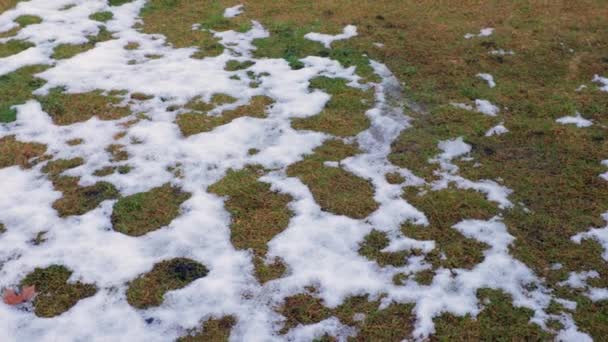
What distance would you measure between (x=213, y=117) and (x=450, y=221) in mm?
5001

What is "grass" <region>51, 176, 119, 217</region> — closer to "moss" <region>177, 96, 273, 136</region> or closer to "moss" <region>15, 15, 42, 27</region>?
"moss" <region>177, 96, 273, 136</region>

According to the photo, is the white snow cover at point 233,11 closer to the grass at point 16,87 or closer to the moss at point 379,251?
the grass at point 16,87

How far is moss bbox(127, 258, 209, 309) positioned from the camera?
6.34 meters

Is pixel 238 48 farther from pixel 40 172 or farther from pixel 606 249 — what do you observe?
pixel 606 249

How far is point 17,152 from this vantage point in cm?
895

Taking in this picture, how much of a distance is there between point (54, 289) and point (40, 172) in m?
2.80

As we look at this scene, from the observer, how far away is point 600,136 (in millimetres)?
9320

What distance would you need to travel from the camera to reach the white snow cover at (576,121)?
9672 millimetres

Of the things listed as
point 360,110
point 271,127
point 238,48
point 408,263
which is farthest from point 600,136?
point 238,48

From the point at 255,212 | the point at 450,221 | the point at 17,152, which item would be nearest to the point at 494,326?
the point at 450,221

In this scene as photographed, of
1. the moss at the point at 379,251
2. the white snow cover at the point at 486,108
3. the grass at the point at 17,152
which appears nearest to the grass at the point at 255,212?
the moss at the point at 379,251

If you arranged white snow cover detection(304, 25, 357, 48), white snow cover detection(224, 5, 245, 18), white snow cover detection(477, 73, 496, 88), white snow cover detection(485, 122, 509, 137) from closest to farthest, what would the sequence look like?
white snow cover detection(485, 122, 509, 137), white snow cover detection(477, 73, 496, 88), white snow cover detection(304, 25, 357, 48), white snow cover detection(224, 5, 245, 18)

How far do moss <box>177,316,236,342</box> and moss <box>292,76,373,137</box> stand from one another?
4.54 m

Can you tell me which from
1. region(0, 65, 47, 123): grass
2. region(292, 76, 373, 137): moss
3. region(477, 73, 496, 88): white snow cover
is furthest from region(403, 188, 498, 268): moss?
region(0, 65, 47, 123): grass
